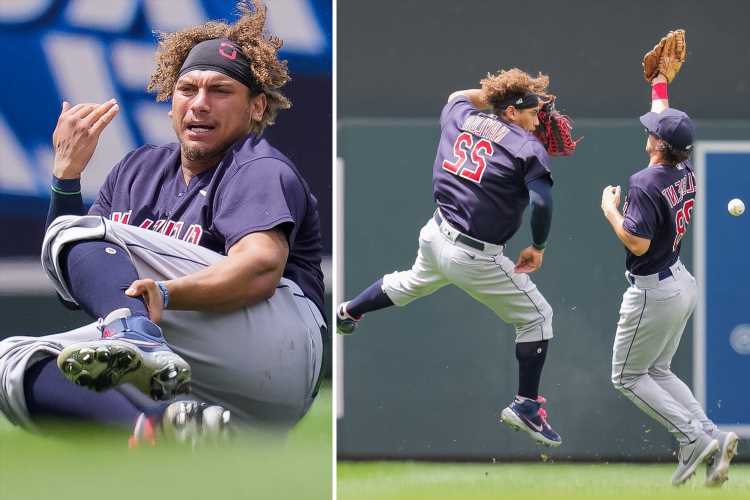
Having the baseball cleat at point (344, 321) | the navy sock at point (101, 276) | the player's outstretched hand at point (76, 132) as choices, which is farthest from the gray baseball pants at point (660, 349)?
the player's outstretched hand at point (76, 132)

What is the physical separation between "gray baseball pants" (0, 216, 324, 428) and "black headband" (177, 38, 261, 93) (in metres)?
0.69

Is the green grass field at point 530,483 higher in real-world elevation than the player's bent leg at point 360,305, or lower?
lower

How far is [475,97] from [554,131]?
36 centimetres

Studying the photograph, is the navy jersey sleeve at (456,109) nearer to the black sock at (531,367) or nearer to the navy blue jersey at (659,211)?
the navy blue jersey at (659,211)

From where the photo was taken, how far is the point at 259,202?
467cm

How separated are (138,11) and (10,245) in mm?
1074

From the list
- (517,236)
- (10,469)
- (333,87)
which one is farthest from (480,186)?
(10,469)

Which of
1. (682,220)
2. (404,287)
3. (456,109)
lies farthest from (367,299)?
(682,220)

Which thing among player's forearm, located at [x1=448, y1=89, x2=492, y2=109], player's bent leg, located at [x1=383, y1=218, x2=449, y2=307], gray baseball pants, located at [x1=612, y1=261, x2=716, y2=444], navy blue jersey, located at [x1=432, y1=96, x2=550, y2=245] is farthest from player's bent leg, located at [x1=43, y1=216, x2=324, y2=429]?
gray baseball pants, located at [x1=612, y1=261, x2=716, y2=444]

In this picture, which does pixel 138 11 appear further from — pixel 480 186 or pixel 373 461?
pixel 373 461

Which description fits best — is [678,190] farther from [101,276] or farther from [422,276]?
[101,276]

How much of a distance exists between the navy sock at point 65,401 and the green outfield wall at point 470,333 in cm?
106

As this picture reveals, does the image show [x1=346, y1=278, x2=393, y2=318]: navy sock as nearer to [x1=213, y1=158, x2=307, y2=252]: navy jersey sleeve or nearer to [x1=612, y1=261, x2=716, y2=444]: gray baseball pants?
[x1=213, y1=158, x2=307, y2=252]: navy jersey sleeve

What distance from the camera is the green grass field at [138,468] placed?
4.75m
